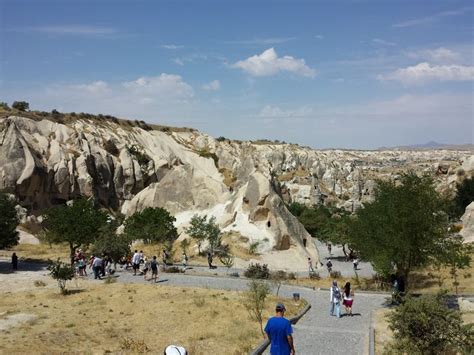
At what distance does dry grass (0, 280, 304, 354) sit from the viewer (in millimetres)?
16688

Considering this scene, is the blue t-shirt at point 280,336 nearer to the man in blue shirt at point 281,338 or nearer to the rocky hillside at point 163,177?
the man in blue shirt at point 281,338

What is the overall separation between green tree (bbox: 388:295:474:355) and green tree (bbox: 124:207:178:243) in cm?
3556

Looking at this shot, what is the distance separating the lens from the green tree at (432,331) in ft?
41.2

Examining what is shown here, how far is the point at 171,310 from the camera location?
71.6ft

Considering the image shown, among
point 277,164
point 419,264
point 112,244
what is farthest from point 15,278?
point 277,164

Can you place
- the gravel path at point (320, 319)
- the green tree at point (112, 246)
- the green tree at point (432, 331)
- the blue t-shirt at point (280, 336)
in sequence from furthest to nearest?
the green tree at point (112, 246) < the gravel path at point (320, 319) < the green tree at point (432, 331) < the blue t-shirt at point (280, 336)

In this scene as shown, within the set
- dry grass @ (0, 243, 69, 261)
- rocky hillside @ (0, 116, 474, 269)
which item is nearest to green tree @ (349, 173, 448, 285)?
rocky hillside @ (0, 116, 474, 269)

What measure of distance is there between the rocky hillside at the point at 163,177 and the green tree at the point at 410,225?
37.2 feet

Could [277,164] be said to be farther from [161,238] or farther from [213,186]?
[161,238]

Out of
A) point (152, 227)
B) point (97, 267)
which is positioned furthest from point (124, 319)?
point (152, 227)

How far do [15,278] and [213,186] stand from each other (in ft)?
97.6

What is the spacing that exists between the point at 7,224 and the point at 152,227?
44.0ft

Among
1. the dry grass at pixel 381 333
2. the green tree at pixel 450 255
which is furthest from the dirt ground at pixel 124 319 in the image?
the green tree at pixel 450 255

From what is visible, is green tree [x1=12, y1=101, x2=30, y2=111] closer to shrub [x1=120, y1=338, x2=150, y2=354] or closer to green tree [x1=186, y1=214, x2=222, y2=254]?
green tree [x1=186, y1=214, x2=222, y2=254]
